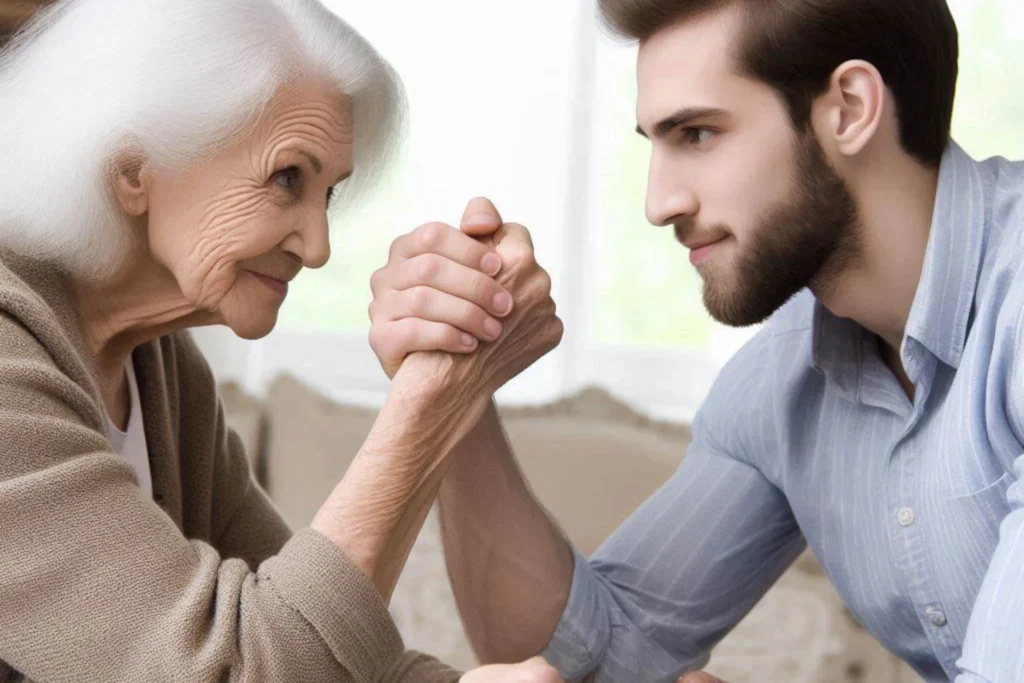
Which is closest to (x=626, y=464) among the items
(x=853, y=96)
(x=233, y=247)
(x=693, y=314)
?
(x=693, y=314)

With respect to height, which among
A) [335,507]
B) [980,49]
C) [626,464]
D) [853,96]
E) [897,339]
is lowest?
[626,464]

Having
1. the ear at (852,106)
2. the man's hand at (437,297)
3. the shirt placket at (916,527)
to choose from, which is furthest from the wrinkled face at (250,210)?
the shirt placket at (916,527)

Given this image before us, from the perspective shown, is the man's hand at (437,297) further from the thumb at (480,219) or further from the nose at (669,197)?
the nose at (669,197)

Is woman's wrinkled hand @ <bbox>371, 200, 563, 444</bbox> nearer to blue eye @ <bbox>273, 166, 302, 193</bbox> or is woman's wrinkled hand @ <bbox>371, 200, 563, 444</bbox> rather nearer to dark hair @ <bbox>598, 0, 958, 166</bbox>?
blue eye @ <bbox>273, 166, 302, 193</bbox>

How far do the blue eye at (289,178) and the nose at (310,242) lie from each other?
4 centimetres

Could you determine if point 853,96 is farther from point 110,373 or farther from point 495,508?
point 110,373

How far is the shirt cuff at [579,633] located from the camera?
1.48 meters

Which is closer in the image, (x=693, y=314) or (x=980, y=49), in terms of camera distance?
(x=980, y=49)

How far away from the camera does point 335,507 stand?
3.75 feet

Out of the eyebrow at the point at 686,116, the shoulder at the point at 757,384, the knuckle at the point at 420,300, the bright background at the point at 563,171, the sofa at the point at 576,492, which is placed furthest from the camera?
the bright background at the point at 563,171

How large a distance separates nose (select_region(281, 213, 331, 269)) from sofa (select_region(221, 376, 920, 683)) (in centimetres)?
127

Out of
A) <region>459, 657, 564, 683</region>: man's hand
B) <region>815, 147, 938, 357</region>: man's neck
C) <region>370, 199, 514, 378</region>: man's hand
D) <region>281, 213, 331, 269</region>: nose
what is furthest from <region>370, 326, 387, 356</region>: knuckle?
<region>815, 147, 938, 357</region>: man's neck

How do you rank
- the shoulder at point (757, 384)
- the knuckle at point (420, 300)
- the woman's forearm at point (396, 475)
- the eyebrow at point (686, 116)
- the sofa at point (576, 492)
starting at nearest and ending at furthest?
the woman's forearm at point (396, 475) → the knuckle at point (420, 300) → the eyebrow at point (686, 116) → the shoulder at point (757, 384) → the sofa at point (576, 492)

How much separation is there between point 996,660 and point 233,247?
85 cm
